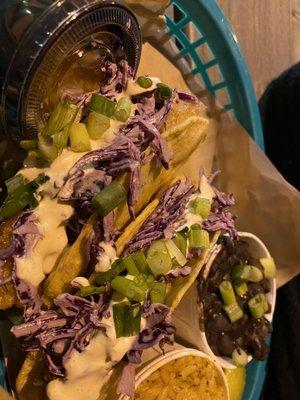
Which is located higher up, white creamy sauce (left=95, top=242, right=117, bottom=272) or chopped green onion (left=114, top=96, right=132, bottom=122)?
chopped green onion (left=114, top=96, right=132, bottom=122)

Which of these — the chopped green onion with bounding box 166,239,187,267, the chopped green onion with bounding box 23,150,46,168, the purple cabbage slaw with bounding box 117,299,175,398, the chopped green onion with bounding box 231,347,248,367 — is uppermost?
the chopped green onion with bounding box 23,150,46,168

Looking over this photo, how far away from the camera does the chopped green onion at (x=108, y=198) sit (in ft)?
4.31

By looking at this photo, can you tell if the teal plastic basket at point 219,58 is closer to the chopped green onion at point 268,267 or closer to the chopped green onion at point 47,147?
the chopped green onion at point 268,267

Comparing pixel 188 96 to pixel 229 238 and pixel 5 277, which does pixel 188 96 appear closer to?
pixel 229 238

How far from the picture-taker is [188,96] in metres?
1.62

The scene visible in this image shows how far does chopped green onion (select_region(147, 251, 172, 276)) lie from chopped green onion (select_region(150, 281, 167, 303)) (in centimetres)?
3

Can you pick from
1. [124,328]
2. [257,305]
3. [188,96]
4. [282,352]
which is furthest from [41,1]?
[282,352]

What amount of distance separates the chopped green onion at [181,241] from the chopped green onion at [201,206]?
0.30 feet

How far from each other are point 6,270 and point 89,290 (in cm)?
21

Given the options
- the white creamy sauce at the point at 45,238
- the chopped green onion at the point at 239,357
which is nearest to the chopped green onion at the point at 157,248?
the white creamy sauce at the point at 45,238

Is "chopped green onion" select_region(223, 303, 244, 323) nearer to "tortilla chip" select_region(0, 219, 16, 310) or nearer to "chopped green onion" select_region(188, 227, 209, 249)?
"chopped green onion" select_region(188, 227, 209, 249)

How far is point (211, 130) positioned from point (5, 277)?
920 mm

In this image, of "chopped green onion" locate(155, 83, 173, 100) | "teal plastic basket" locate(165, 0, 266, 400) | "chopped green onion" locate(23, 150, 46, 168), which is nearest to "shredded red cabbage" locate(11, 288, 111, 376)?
"chopped green onion" locate(23, 150, 46, 168)

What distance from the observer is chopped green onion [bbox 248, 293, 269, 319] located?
1848 mm
